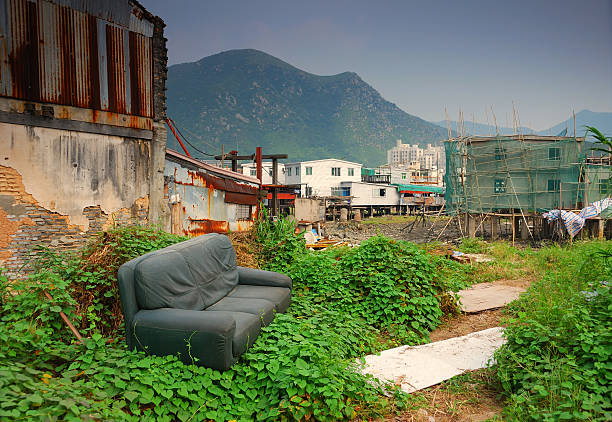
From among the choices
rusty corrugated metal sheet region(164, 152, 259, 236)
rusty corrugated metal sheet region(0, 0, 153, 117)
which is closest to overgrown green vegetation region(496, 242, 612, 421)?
rusty corrugated metal sheet region(164, 152, 259, 236)

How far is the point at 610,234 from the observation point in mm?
17172

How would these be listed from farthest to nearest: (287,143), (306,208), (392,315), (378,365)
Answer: (287,143)
(306,208)
(392,315)
(378,365)

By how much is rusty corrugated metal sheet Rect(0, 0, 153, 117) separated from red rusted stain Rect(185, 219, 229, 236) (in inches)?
101

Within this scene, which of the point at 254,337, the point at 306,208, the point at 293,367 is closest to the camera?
the point at 293,367

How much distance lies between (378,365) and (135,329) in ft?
8.38

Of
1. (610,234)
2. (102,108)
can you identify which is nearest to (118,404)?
(102,108)

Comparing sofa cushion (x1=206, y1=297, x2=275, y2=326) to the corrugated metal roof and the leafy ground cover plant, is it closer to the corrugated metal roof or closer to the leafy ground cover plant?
the leafy ground cover plant

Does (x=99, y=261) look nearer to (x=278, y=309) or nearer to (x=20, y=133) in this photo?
(x=278, y=309)

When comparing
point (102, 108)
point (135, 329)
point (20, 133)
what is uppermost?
point (102, 108)

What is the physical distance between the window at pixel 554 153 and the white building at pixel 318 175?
24.2 m

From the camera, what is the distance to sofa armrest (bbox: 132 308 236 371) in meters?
3.14

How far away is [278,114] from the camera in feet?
524

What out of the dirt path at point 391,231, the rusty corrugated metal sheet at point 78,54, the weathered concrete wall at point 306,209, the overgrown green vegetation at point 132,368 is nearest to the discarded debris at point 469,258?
the overgrown green vegetation at point 132,368

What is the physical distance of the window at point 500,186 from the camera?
20.5 m
